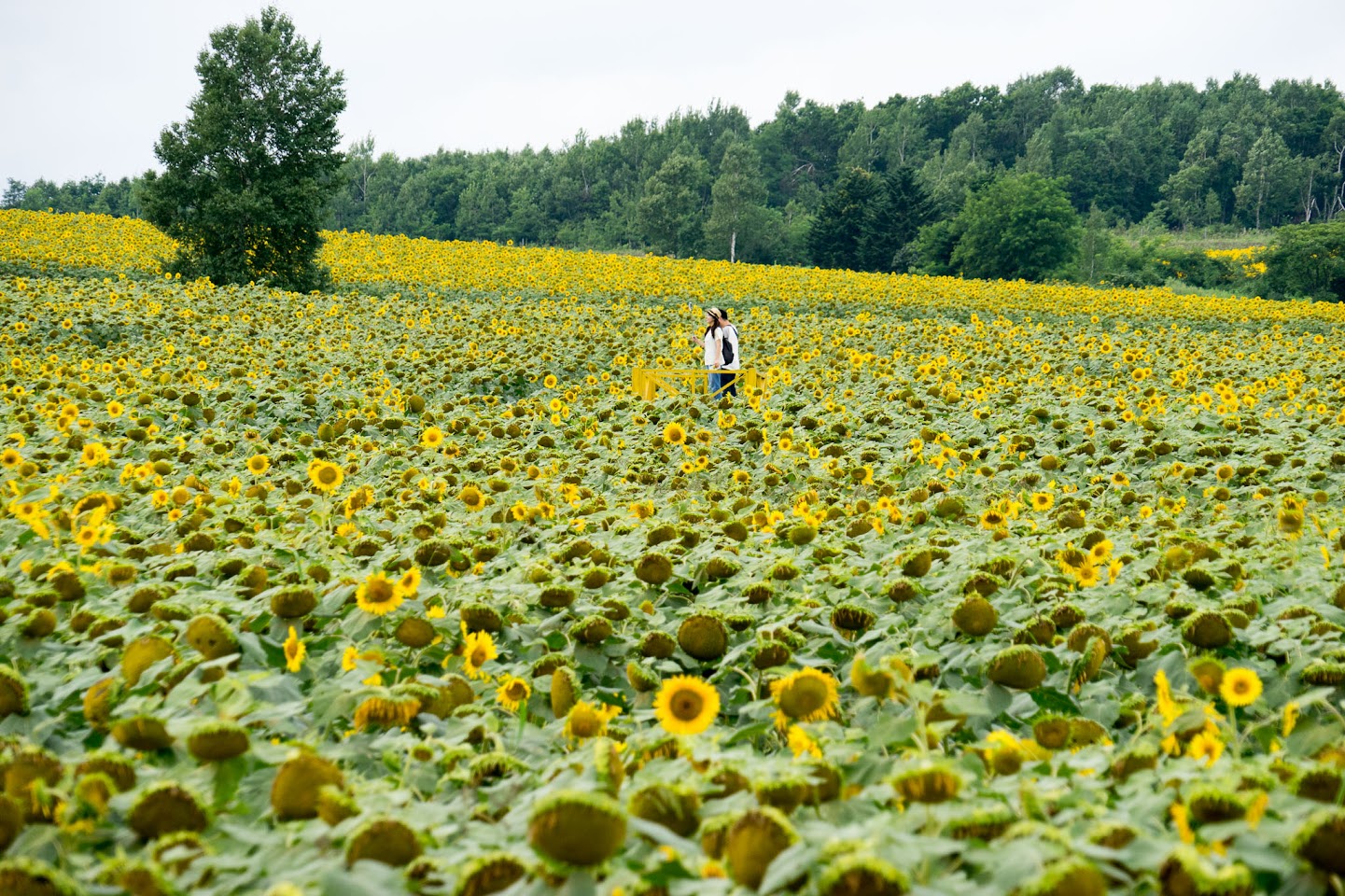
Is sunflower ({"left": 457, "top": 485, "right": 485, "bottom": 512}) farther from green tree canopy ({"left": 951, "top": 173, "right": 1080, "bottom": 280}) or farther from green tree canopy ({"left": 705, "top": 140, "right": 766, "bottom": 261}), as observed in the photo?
green tree canopy ({"left": 705, "top": 140, "right": 766, "bottom": 261})

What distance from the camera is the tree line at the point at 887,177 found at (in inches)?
1934

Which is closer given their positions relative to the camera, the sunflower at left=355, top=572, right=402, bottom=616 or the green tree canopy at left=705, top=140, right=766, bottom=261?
the sunflower at left=355, top=572, right=402, bottom=616

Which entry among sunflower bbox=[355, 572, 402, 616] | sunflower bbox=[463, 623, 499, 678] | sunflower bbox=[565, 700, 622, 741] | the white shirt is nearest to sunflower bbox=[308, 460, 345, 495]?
sunflower bbox=[355, 572, 402, 616]

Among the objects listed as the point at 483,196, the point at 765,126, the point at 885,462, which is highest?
the point at 765,126

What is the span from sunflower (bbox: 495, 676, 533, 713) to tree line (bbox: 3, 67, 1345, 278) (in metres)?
42.3

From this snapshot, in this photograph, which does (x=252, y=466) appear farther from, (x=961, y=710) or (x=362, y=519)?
(x=961, y=710)

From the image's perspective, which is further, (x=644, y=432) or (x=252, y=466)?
(x=644, y=432)

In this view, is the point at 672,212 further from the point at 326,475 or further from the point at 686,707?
the point at 686,707

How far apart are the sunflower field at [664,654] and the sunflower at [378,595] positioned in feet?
0.03

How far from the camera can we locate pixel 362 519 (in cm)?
395

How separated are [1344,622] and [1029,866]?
190 centimetres

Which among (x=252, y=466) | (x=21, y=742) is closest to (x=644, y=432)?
(x=252, y=466)

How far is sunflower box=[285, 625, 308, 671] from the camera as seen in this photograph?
2.26 meters

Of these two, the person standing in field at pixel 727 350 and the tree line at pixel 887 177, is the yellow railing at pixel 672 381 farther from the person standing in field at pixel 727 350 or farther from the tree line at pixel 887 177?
the tree line at pixel 887 177
